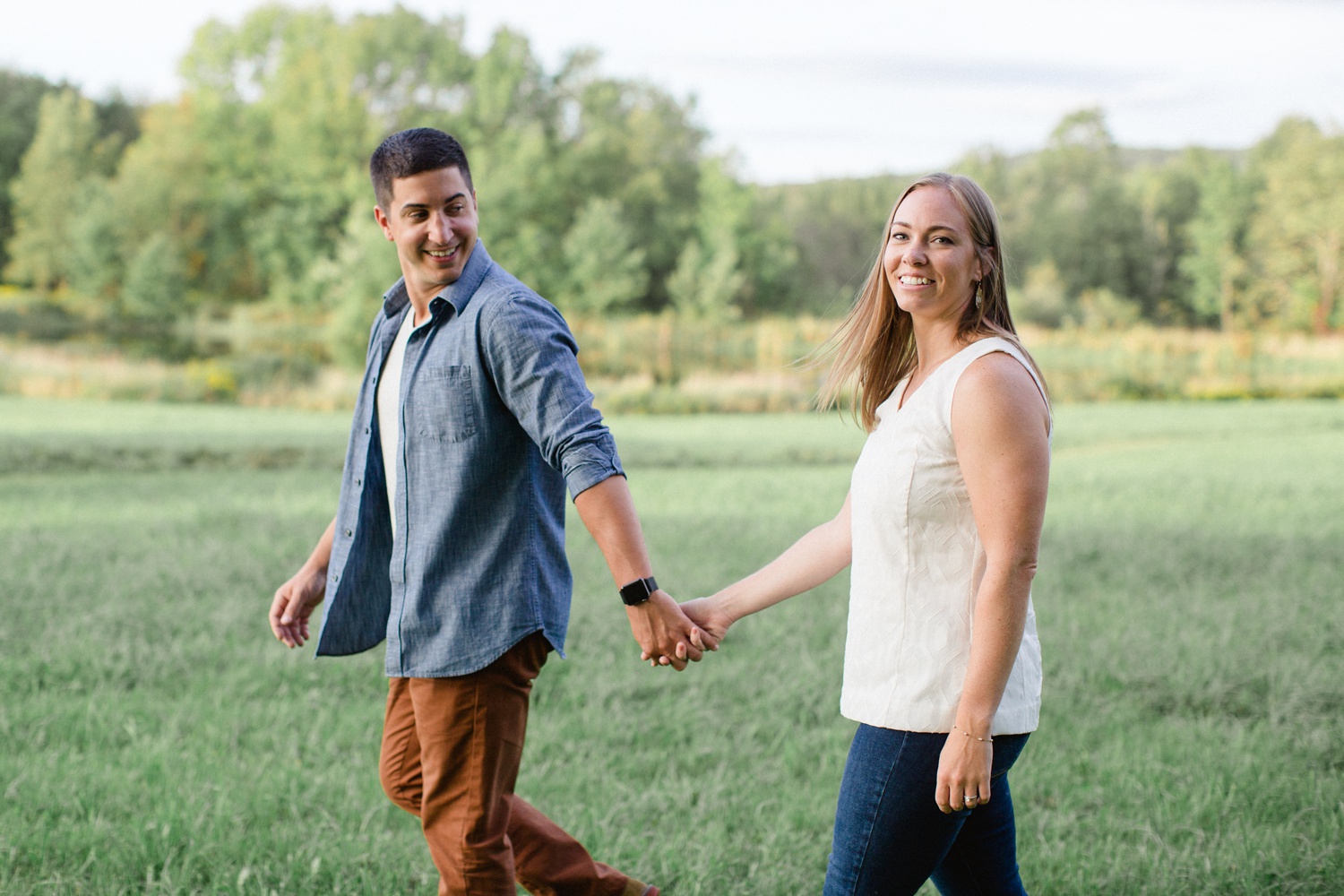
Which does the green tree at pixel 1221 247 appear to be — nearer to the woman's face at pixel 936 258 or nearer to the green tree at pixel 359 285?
the green tree at pixel 359 285

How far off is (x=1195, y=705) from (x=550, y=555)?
3485 millimetres

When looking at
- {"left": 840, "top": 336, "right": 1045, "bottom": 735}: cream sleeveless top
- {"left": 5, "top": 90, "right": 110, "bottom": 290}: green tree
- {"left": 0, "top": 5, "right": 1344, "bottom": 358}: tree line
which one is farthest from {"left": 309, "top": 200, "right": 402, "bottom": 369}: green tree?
{"left": 840, "top": 336, "right": 1045, "bottom": 735}: cream sleeveless top

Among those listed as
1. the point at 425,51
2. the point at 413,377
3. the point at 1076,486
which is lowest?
the point at 1076,486

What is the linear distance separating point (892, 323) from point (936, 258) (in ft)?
1.01

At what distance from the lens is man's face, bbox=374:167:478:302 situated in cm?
246

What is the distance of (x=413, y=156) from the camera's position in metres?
2.46

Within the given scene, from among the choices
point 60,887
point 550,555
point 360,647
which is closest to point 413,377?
point 550,555

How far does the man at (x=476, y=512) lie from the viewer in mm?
2328

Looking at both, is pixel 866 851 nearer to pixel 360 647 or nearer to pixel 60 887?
pixel 360 647

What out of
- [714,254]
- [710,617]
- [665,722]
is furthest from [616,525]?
[714,254]

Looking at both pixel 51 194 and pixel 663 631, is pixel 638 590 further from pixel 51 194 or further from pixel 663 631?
pixel 51 194

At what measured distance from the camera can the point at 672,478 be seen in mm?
11734

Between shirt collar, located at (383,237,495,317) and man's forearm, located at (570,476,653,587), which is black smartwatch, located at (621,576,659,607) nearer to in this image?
man's forearm, located at (570,476,653,587)

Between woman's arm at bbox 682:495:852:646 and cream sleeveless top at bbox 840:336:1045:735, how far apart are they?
1.01 ft
